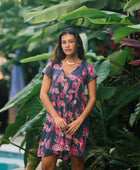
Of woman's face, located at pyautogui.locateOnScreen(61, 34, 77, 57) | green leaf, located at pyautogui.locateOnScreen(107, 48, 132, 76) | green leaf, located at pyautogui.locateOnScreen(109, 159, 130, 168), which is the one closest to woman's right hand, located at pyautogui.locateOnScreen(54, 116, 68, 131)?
woman's face, located at pyautogui.locateOnScreen(61, 34, 77, 57)

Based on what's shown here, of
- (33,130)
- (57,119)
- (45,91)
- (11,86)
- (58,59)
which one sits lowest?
(11,86)

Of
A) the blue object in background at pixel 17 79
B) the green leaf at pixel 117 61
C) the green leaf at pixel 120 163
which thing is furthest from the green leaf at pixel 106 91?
the blue object in background at pixel 17 79

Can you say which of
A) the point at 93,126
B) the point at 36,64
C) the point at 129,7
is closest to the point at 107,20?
the point at 129,7

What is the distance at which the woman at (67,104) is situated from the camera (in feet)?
7.09

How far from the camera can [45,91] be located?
7.32ft

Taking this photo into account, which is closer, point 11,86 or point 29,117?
point 29,117

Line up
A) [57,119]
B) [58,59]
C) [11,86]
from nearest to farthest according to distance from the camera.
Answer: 1. [57,119]
2. [58,59]
3. [11,86]

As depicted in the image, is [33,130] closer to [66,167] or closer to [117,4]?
[66,167]

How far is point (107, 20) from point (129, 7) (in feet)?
0.98

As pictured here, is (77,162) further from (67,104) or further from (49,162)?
(67,104)

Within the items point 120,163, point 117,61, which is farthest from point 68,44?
point 120,163

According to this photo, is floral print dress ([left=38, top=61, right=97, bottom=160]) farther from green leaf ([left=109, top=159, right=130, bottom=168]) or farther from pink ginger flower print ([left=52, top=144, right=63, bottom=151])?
green leaf ([left=109, top=159, right=130, bottom=168])

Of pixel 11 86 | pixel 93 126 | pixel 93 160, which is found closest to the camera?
pixel 93 160

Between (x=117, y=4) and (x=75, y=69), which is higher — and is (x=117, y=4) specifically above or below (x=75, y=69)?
above
